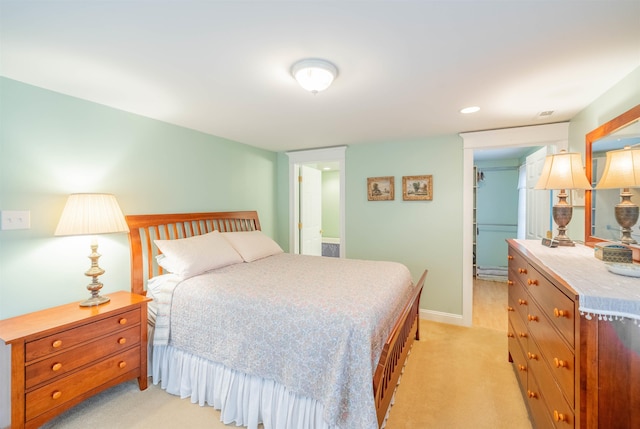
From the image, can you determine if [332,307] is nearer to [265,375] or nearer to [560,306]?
[265,375]

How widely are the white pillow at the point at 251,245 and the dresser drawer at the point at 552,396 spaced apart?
250 cm

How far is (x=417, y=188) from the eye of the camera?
141 inches

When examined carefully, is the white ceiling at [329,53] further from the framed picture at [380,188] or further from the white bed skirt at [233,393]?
the white bed skirt at [233,393]

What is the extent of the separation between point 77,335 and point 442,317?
3.66m

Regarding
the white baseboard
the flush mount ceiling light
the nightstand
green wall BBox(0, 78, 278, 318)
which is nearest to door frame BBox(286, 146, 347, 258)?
the white baseboard

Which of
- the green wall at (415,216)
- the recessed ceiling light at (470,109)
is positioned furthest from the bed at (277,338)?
the recessed ceiling light at (470,109)

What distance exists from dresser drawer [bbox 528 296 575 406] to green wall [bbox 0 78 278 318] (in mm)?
3159

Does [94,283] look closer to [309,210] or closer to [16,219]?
[16,219]

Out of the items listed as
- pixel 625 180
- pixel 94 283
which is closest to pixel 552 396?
pixel 625 180

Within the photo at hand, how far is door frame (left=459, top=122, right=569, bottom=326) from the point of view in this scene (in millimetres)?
2880

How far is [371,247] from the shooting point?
3.88 meters

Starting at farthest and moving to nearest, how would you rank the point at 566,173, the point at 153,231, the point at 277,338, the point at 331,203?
1. the point at 331,203
2. the point at 153,231
3. the point at 566,173
4. the point at 277,338

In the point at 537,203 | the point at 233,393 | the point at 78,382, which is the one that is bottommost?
the point at 233,393

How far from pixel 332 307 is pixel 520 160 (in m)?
5.20
